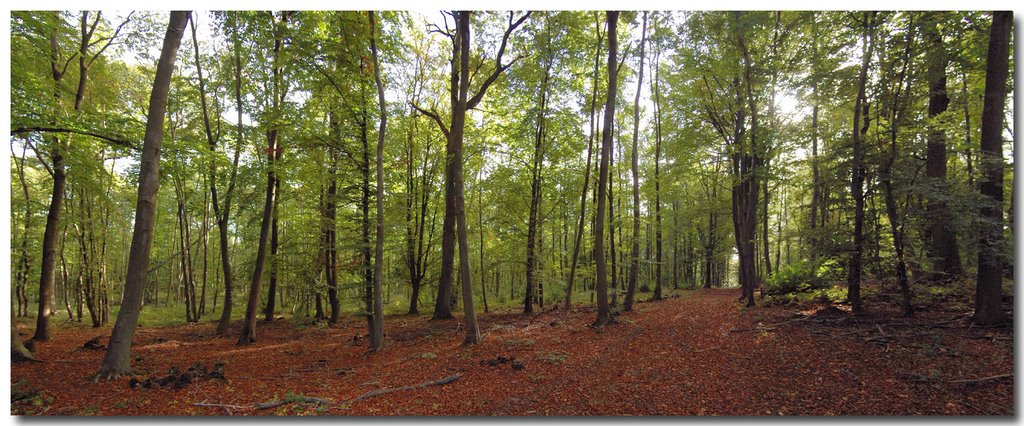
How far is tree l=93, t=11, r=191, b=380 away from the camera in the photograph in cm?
571

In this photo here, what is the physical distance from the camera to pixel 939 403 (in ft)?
12.1

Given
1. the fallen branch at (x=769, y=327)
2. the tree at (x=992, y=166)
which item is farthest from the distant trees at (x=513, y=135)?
the fallen branch at (x=769, y=327)

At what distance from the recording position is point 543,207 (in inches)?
632

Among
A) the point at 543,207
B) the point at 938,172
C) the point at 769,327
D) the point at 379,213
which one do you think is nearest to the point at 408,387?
the point at 379,213

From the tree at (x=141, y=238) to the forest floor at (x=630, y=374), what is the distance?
369mm

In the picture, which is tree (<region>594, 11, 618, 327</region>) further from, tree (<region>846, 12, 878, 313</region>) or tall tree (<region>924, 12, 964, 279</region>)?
tall tree (<region>924, 12, 964, 279</region>)

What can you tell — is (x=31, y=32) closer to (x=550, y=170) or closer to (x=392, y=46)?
(x=392, y=46)

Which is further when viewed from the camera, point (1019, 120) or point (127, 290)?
point (127, 290)

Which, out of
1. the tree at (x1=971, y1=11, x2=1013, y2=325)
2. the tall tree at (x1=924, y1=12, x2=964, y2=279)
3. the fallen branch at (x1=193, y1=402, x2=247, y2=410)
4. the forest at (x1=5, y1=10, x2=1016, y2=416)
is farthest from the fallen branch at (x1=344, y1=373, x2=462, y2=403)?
the tree at (x1=971, y1=11, x2=1013, y2=325)

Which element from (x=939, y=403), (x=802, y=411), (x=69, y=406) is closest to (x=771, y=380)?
(x=802, y=411)

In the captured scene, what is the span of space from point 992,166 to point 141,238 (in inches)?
485

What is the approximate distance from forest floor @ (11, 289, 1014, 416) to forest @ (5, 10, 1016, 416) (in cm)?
5

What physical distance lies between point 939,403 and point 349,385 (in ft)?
23.2

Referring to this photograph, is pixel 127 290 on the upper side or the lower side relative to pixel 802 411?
upper
